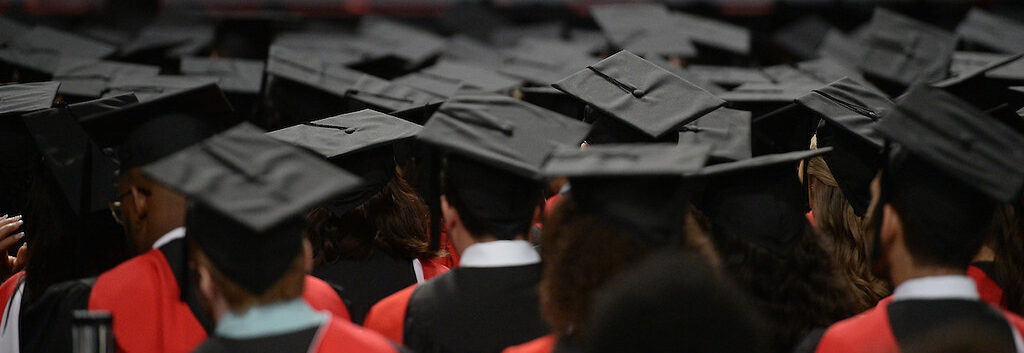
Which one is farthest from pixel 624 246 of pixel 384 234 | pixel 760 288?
pixel 384 234

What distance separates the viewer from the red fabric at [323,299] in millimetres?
2080

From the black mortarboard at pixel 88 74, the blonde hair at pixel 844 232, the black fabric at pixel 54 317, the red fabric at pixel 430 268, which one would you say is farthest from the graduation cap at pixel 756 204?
the black mortarboard at pixel 88 74

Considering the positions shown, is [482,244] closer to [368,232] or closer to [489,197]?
[489,197]

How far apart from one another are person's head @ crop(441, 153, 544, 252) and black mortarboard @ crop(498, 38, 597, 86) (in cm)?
312

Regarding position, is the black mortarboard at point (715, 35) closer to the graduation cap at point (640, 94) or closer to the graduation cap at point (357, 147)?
the graduation cap at point (640, 94)

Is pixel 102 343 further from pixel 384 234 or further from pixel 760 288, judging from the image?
pixel 760 288

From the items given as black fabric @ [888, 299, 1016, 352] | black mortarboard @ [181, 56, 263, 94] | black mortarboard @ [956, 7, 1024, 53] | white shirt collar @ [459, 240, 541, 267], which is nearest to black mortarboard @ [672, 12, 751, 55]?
black mortarboard @ [956, 7, 1024, 53]

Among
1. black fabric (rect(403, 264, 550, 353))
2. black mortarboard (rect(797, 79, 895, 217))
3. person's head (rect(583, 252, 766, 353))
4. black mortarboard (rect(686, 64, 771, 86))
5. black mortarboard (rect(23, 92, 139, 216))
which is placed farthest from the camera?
black mortarboard (rect(686, 64, 771, 86))

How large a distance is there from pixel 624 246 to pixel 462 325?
0.60m

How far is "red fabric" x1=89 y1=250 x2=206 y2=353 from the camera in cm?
200

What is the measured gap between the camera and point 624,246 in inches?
59.2

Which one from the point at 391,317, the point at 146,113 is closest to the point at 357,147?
the point at 146,113

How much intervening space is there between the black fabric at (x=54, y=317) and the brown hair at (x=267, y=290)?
0.63 meters

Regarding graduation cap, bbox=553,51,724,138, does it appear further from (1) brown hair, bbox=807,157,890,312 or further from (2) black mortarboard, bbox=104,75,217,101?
(2) black mortarboard, bbox=104,75,217,101
